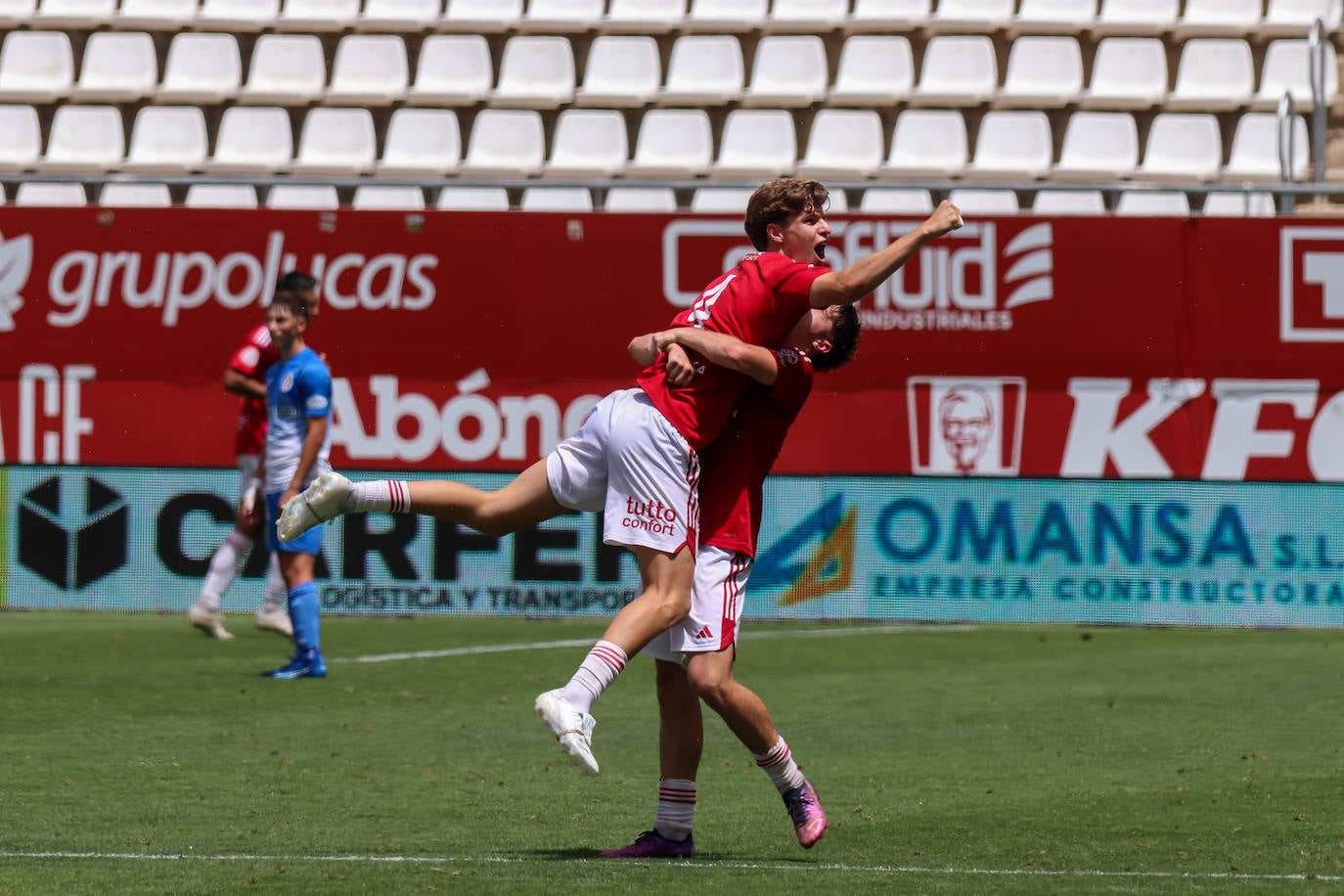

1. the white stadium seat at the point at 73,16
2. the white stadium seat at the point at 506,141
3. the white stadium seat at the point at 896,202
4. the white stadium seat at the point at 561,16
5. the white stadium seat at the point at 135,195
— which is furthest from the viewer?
the white stadium seat at the point at 73,16

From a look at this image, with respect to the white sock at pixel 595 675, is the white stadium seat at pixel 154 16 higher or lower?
higher

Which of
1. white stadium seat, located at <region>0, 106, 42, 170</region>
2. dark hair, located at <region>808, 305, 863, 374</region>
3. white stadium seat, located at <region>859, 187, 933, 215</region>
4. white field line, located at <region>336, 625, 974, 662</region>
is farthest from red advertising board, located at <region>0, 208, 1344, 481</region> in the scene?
dark hair, located at <region>808, 305, 863, 374</region>

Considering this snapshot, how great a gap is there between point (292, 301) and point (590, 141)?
7242 millimetres

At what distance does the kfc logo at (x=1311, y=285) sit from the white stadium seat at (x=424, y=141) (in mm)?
7209

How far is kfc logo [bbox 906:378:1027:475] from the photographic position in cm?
1415

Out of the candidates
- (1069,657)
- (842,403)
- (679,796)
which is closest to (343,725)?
(679,796)

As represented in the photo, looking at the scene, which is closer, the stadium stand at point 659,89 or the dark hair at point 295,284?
the dark hair at point 295,284

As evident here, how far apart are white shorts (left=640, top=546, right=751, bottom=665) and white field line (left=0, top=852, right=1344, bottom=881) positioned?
0.65 m

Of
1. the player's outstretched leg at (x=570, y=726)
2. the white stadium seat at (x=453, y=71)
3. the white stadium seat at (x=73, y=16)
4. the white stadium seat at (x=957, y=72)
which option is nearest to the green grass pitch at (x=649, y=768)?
the player's outstretched leg at (x=570, y=726)

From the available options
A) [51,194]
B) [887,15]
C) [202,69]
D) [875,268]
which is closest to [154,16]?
[202,69]

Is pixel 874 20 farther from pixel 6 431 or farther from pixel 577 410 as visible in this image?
pixel 6 431

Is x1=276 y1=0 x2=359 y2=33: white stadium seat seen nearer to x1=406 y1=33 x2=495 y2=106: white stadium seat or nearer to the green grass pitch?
x1=406 y1=33 x2=495 y2=106: white stadium seat

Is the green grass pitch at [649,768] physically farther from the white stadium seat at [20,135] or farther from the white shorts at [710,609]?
the white stadium seat at [20,135]

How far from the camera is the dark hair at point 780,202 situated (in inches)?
242
